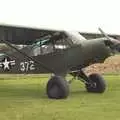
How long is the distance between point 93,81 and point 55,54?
2373 millimetres

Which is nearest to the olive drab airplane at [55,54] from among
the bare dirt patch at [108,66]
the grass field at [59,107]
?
the grass field at [59,107]

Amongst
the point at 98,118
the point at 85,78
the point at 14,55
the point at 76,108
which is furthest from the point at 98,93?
the point at 98,118

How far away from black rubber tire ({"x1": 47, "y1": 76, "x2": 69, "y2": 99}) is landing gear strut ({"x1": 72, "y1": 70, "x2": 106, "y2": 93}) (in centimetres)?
223

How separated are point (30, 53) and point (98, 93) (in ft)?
10.3

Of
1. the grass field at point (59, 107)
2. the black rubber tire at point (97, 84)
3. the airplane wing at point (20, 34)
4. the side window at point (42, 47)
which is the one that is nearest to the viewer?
the grass field at point (59, 107)

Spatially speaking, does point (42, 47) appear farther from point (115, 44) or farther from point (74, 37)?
point (115, 44)

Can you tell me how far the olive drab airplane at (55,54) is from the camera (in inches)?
590

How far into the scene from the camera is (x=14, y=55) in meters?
16.8

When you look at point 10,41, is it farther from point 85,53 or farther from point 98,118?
point 98,118

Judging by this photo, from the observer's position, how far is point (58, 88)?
47.9 ft

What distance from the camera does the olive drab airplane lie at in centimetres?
1498

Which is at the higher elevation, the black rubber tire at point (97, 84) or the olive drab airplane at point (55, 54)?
the olive drab airplane at point (55, 54)

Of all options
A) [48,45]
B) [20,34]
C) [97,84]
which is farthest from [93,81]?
[20,34]

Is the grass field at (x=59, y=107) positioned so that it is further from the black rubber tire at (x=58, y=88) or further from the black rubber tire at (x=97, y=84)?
the black rubber tire at (x=97, y=84)
